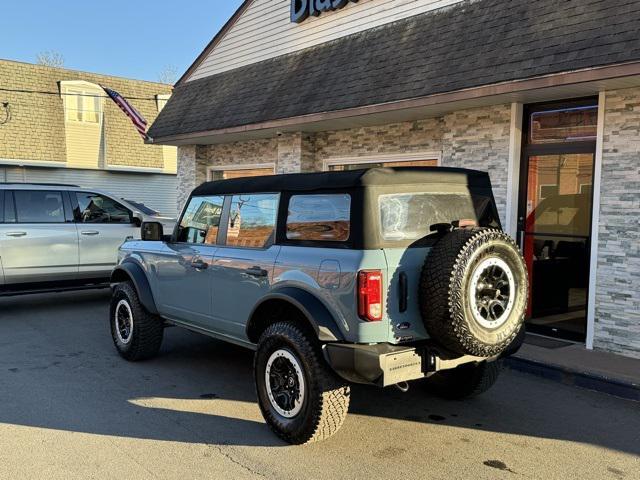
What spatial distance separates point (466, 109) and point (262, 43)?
5.86 meters

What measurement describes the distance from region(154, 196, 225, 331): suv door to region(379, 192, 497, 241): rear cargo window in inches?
75.2

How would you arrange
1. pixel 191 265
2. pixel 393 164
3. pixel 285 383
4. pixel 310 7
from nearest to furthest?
pixel 285 383
pixel 191 265
pixel 393 164
pixel 310 7

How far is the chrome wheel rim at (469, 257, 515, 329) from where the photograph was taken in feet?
13.2

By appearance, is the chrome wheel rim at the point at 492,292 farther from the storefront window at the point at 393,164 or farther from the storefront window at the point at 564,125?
the storefront window at the point at 393,164

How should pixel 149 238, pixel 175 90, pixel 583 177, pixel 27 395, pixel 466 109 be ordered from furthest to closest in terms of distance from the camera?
pixel 175 90 → pixel 466 109 → pixel 583 177 → pixel 149 238 → pixel 27 395

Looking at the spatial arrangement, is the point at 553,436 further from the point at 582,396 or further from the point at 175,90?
the point at 175,90

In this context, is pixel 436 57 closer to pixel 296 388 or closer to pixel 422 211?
pixel 422 211

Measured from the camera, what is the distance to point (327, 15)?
1086 cm

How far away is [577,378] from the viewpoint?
5805 mm

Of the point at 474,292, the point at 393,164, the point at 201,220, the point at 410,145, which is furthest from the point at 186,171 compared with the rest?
the point at 474,292

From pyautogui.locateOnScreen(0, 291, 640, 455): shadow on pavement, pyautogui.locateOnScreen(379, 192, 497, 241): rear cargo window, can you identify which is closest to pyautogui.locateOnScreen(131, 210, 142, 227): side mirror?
pyautogui.locateOnScreen(0, 291, 640, 455): shadow on pavement

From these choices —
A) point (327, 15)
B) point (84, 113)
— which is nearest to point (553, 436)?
point (327, 15)

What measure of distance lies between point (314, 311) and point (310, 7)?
336 inches

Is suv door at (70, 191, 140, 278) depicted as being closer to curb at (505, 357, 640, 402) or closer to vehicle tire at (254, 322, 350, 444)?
vehicle tire at (254, 322, 350, 444)
